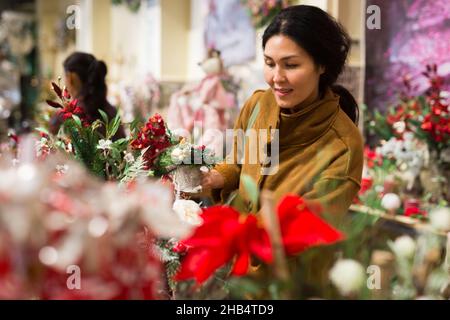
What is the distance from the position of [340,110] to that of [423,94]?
6.00ft

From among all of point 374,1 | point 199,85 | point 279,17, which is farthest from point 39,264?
point 199,85

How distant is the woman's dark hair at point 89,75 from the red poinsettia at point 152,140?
4.93 ft

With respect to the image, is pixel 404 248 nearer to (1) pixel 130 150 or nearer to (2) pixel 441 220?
(2) pixel 441 220

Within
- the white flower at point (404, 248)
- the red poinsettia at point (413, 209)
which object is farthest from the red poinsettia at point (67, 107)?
the red poinsettia at point (413, 209)

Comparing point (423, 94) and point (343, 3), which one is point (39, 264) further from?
point (343, 3)

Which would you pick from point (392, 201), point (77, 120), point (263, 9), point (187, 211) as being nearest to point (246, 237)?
point (187, 211)

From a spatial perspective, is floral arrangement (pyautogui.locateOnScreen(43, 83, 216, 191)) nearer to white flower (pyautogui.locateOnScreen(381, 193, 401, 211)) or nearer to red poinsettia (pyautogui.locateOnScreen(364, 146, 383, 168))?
white flower (pyautogui.locateOnScreen(381, 193, 401, 211))

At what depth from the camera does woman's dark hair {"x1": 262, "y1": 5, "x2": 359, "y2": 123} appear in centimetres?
149

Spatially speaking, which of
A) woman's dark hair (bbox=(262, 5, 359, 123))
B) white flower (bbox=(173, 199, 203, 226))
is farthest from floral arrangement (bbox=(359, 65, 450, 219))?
white flower (bbox=(173, 199, 203, 226))

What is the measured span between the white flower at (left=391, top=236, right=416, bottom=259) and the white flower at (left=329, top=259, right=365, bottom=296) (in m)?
Answer: 0.06

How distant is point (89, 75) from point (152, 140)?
170cm

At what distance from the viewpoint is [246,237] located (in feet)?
2.54

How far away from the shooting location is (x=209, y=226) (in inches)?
31.0

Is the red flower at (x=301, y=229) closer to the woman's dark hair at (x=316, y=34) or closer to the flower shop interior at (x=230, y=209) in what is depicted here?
the flower shop interior at (x=230, y=209)
